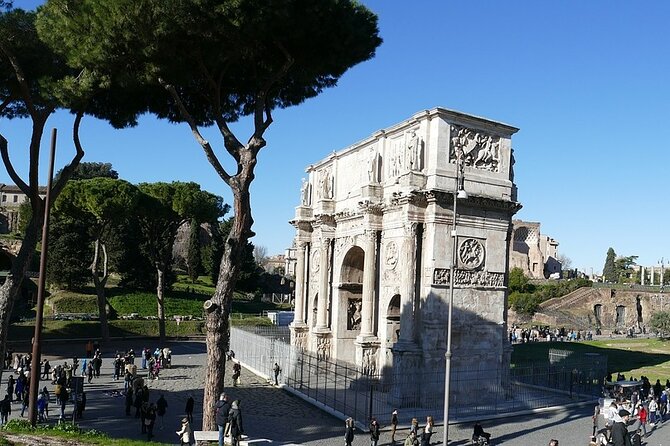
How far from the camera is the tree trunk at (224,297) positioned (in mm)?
12555

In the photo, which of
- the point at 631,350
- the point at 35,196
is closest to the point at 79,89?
the point at 35,196

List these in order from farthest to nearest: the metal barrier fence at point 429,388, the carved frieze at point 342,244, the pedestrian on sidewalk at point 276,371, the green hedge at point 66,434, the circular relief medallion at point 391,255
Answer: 1. the carved frieze at point 342,244
2. the pedestrian on sidewalk at point 276,371
3. the circular relief medallion at point 391,255
4. the metal barrier fence at point 429,388
5. the green hedge at point 66,434

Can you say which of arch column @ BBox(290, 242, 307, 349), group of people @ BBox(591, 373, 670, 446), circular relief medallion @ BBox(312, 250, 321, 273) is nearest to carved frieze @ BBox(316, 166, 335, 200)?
circular relief medallion @ BBox(312, 250, 321, 273)

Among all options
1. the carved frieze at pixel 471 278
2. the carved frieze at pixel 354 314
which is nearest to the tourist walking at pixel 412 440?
the carved frieze at pixel 471 278

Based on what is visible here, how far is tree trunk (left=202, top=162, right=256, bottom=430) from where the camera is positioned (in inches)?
494

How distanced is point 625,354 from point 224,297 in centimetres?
3095

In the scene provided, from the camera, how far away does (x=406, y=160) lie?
20.8 metres

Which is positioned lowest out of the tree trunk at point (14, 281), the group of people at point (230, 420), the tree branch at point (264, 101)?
the group of people at point (230, 420)

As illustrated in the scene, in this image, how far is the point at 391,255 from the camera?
70.8 ft

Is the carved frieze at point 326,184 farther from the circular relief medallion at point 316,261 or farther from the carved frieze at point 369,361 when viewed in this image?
the carved frieze at point 369,361

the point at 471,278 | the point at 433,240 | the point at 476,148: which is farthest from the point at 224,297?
the point at 476,148

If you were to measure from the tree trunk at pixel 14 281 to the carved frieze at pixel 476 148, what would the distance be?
12.7 meters

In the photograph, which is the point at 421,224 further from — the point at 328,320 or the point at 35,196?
the point at 35,196

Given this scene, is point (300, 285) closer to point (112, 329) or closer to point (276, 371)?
point (276, 371)
